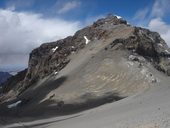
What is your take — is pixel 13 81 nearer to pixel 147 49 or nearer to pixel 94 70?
pixel 147 49

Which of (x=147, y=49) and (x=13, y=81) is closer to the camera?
(x=147, y=49)

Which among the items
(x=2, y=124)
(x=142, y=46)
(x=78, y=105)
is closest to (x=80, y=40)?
(x=142, y=46)

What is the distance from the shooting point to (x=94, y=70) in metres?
98.9

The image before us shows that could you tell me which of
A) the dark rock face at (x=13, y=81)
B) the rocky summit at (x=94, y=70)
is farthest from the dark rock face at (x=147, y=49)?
the dark rock face at (x=13, y=81)

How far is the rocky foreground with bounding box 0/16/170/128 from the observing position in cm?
7894

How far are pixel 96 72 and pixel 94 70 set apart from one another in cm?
167

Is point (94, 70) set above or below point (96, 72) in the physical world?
above

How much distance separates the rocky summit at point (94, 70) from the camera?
269 feet

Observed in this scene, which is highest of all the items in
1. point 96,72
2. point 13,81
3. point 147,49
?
point 13,81

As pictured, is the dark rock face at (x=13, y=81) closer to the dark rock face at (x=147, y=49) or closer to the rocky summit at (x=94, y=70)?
the rocky summit at (x=94, y=70)

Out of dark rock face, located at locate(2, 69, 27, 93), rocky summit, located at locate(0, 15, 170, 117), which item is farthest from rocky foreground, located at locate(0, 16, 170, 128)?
dark rock face, located at locate(2, 69, 27, 93)

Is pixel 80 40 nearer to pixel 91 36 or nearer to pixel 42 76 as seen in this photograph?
pixel 91 36

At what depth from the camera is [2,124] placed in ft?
204

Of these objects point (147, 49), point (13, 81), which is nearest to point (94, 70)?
point (147, 49)
